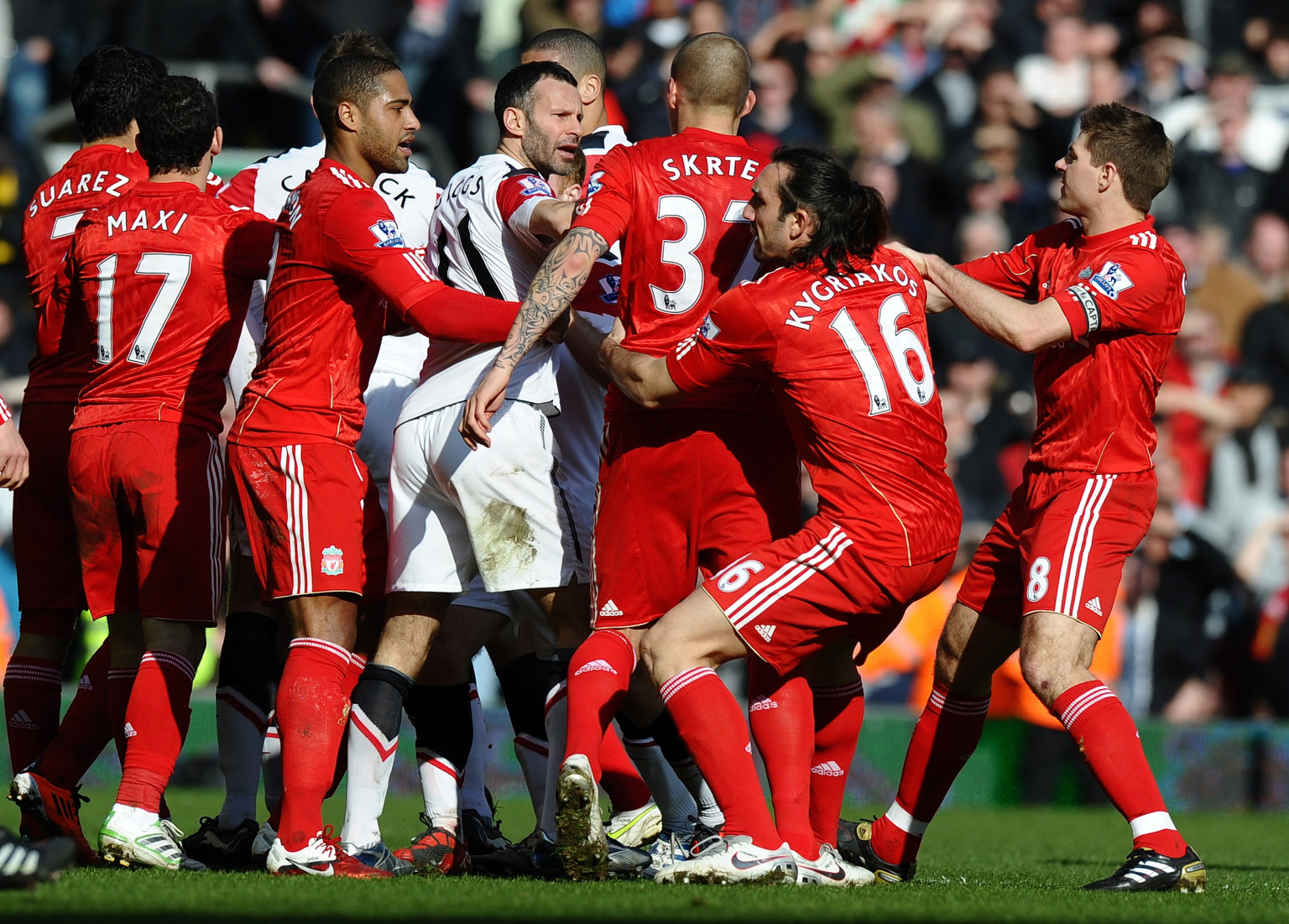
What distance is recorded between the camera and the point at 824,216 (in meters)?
5.76

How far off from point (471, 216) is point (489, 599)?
1510mm

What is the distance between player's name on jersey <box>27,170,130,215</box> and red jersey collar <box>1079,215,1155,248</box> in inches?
151

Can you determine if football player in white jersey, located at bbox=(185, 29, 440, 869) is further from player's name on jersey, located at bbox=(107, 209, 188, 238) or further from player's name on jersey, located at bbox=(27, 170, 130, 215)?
player's name on jersey, located at bbox=(107, 209, 188, 238)

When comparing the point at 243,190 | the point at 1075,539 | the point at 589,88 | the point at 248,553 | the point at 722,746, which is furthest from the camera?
the point at 243,190

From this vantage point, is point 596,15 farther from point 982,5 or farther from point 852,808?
point 852,808

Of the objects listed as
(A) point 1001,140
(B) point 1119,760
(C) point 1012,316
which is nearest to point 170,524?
(C) point 1012,316

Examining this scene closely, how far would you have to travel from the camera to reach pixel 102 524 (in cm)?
638

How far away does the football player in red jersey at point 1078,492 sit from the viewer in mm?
5840

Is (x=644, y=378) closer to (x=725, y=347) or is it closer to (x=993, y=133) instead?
(x=725, y=347)

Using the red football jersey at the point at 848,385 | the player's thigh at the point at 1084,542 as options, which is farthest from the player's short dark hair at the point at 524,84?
the player's thigh at the point at 1084,542

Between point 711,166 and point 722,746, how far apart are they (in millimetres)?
2190

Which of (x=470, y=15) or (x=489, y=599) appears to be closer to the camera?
(x=489, y=599)

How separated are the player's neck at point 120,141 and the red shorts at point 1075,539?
4.00 m

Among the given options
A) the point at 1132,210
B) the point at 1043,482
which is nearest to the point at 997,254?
the point at 1132,210
